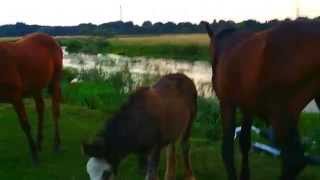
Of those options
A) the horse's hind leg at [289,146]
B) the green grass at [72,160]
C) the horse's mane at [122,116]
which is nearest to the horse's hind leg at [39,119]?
the green grass at [72,160]

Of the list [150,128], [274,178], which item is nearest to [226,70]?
[150,128]

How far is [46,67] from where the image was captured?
995cm

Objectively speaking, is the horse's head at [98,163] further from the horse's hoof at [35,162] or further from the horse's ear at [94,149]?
the horse's hoof at [35,162]

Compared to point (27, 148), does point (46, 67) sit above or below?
above

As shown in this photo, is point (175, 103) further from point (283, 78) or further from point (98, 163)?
point (283, 78)

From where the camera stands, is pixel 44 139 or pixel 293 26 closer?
pixel 293 26

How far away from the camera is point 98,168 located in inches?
227

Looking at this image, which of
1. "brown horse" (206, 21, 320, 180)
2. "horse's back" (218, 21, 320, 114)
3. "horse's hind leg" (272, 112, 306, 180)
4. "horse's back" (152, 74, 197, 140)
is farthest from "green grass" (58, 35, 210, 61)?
"horse's hind leg" (272, 112, 306, 180)

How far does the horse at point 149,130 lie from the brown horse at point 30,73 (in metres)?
2.36

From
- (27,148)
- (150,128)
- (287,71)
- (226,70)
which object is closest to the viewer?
(287,71)

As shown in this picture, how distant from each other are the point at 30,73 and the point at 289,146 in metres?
5.49

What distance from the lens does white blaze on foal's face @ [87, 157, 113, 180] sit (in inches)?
226

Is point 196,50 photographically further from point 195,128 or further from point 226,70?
point 226,70

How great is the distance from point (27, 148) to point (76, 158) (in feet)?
3.80
